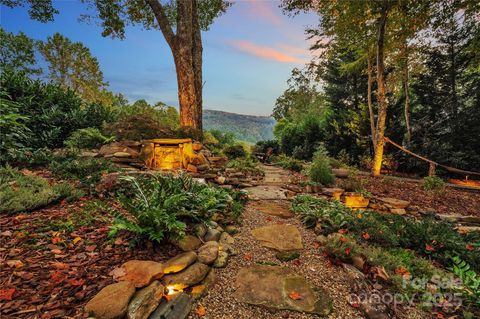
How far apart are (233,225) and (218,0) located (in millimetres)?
9916

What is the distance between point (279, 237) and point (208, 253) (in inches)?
45.7

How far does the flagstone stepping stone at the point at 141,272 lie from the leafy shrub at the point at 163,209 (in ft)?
0.75

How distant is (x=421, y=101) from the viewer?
9875mm

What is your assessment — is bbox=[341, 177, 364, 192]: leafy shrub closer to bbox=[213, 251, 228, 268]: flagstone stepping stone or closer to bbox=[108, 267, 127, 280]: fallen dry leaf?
bbox=[213, 251, 228, 268]: flagstone stepping stone

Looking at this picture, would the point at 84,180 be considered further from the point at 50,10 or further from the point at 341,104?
the point at 341,104

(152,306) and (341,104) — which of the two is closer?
(152,306)

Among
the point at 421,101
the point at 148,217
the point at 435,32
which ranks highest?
the point at 435,32

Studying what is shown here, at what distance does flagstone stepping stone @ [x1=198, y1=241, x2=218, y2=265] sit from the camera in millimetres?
2020

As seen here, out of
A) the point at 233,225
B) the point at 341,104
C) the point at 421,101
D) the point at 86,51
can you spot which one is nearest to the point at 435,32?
the point at 421,101

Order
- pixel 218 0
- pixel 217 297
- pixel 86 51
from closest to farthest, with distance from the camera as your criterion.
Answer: pixel 217 297 < pixel 218 0 < pixel 86 51

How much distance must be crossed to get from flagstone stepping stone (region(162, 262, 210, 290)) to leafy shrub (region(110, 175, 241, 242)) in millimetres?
316

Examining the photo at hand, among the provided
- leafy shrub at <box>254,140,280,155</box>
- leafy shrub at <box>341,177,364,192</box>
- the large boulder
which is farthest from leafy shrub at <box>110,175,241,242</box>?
leafy shrub at <box>254,140,280,155</box>

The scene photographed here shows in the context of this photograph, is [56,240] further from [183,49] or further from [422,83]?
[422,83]

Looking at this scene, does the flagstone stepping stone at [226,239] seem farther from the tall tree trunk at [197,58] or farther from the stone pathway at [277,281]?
the tall tree trunk at [197,58]
